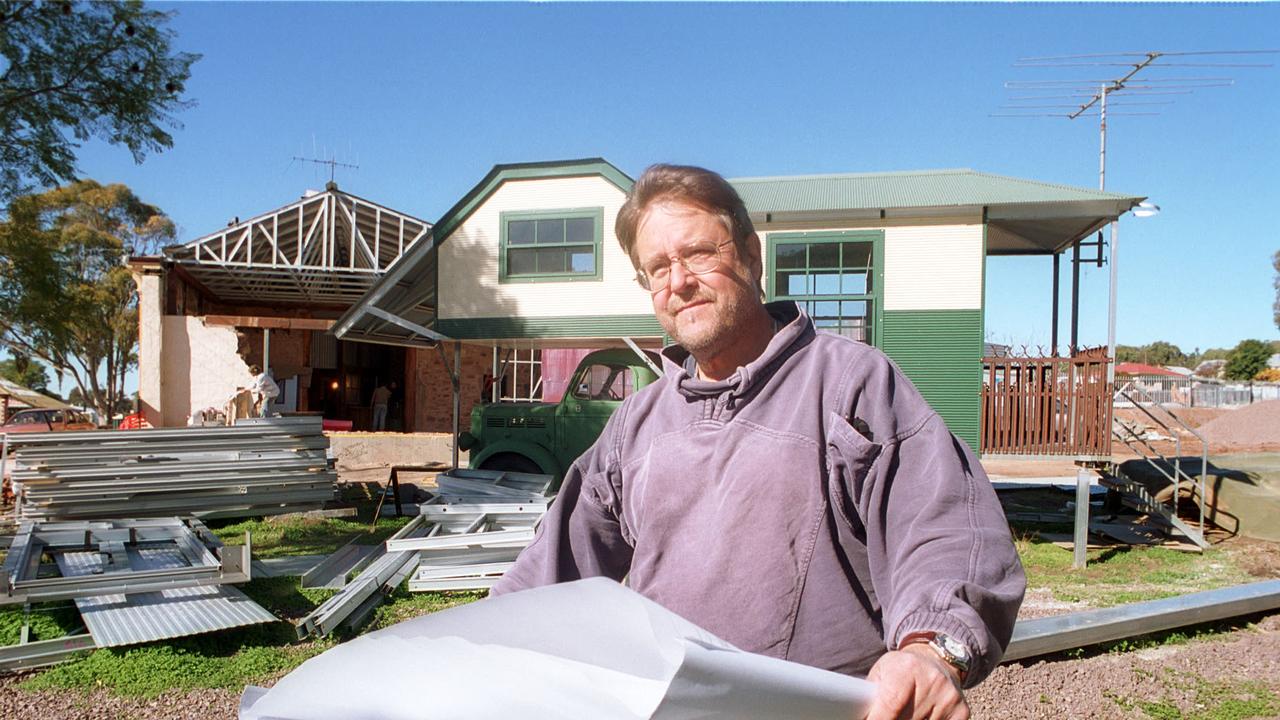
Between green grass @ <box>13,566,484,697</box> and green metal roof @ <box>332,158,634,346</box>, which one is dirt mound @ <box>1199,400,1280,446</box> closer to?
green metal roof @ <box>332,158,634,346</box>

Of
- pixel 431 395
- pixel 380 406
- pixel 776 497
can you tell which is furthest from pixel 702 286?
pixel 380 406

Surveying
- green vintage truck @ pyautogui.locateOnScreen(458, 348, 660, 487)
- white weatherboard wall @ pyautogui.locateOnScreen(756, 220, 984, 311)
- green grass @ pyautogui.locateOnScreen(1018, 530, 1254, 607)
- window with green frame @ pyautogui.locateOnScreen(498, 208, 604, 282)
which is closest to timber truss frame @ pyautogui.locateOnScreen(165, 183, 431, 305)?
window with green frame @ pyautogui.locateOnScreen(498, 208, 604, 282)

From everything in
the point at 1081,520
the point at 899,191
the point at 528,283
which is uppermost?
the point at 899,191

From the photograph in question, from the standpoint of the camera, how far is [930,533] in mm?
1288

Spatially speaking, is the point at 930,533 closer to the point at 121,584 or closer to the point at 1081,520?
the point at 121,584

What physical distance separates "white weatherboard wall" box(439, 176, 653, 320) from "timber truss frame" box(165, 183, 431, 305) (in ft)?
23.6

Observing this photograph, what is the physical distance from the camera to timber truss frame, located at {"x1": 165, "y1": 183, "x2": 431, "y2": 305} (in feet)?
64.5

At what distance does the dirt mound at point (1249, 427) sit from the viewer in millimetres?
22406

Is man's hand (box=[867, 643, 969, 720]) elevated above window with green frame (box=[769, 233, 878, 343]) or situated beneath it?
situated beneath

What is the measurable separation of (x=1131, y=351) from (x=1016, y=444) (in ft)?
313

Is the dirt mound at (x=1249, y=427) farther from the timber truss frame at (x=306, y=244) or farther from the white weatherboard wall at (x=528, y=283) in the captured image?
the timber truss frame at (x=306, y=244)

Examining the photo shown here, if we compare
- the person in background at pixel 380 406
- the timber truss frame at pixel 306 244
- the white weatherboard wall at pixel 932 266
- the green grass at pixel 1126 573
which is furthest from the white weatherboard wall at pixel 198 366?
the green grass at pixel 1126 573

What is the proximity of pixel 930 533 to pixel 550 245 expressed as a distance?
11.5 metres

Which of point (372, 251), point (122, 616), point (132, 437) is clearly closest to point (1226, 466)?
point (122, 616)
